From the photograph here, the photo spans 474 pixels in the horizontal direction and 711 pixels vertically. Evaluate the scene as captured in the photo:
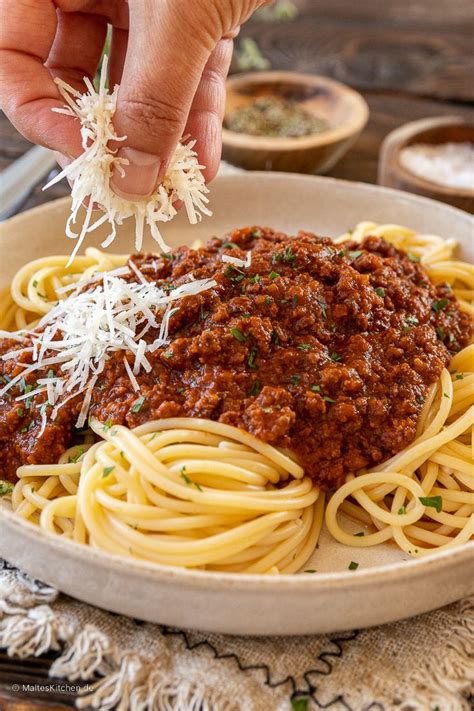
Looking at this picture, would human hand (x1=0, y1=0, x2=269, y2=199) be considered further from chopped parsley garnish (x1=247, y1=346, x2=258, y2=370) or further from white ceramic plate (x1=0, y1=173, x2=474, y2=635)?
white ceramic plate (x1=0, y1=173, x2=474, y2=635)

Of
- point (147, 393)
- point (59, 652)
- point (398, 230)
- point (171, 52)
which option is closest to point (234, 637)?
point (59, 652)

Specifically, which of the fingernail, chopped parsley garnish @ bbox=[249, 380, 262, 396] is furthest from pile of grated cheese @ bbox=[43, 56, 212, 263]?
chopped parsley garnish @ bbox=[249, 380, 262, 396]

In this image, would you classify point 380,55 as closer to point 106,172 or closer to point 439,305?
point 439,305

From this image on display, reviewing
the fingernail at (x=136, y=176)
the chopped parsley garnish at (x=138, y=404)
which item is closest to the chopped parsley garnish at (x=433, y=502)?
the chopped parsley garnish at (x=138, y=404)

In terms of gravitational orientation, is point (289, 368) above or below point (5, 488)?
above

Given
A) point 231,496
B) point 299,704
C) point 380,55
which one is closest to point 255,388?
point 231,496
